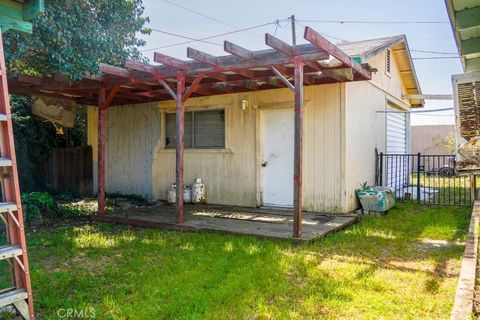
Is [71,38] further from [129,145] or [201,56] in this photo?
[129,145]

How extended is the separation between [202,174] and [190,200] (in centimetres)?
60

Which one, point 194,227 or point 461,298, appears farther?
point 194,227

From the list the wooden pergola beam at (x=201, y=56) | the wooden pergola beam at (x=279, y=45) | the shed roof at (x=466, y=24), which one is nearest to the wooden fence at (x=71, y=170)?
the wooden pergola beam at (x=201, y=56)

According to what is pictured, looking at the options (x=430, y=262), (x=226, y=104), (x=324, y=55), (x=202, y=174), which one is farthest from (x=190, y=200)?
(x=430, y=262)

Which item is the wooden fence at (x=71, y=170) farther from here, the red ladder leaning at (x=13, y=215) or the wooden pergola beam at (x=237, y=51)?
the red ladder leaning at (x=13, y=215)

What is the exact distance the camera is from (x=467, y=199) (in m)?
8.27

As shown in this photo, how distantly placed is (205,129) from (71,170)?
4.26 metres

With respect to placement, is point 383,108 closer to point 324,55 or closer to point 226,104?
point 226,104

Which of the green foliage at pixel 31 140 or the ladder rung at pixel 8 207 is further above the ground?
the green foliage at pixel 31 140

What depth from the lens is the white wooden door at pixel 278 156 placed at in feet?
22.3

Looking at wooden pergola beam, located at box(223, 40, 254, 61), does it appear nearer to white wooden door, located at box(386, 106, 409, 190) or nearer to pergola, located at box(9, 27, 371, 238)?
pergola, located at box(9, 27, 371, 238)

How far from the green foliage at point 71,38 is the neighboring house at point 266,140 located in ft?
7.61

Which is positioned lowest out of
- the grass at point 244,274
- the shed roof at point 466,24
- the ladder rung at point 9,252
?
the grass at point 244,274

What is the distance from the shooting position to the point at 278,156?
691 centimetres
